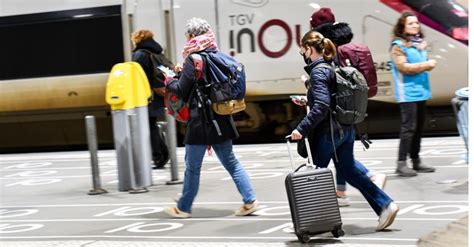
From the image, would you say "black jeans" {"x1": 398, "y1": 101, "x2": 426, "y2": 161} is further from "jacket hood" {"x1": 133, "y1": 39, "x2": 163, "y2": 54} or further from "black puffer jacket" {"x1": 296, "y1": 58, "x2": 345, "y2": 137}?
"jacket hood" {"x1": 133, "y1": 39, "x2": 163, "y2": 54}

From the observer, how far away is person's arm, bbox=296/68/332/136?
5766 mm

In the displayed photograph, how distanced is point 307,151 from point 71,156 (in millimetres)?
7377

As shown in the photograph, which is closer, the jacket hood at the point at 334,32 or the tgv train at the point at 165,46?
the jacket hood at the point at 334,32

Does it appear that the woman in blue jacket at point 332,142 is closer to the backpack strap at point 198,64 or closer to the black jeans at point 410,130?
the backpack strap at point 198,64

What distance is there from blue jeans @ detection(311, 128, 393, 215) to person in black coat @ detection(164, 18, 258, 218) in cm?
106

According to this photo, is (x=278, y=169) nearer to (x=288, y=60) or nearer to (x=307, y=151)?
(x=288, y=60)

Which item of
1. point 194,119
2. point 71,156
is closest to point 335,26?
point 194,119

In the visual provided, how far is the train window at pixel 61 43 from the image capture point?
13.1 metres

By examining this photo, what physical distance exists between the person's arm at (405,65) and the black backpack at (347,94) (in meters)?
2.65

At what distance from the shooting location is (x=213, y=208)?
7.66 m

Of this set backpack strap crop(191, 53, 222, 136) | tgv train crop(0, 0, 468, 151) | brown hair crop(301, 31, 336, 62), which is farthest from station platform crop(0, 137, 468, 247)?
brown hair crop(301, 31, 336, 62)

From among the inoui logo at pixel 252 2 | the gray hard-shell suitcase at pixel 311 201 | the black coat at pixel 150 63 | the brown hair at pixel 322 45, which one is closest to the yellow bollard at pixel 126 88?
the black coat at pixel 150 63

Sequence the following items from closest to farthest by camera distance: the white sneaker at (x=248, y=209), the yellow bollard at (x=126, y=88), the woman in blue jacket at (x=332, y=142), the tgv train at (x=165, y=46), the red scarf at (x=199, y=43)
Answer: the woman in blue jacket at (x=332, y=142) → the red scarf at (x=199, y=43) → the white sneaker at (x=248, y=209) → the yellow bollard at (x=126, y=88) → the tgv train at (x=165, y=46)

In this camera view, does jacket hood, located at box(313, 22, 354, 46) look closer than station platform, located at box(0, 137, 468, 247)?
No
